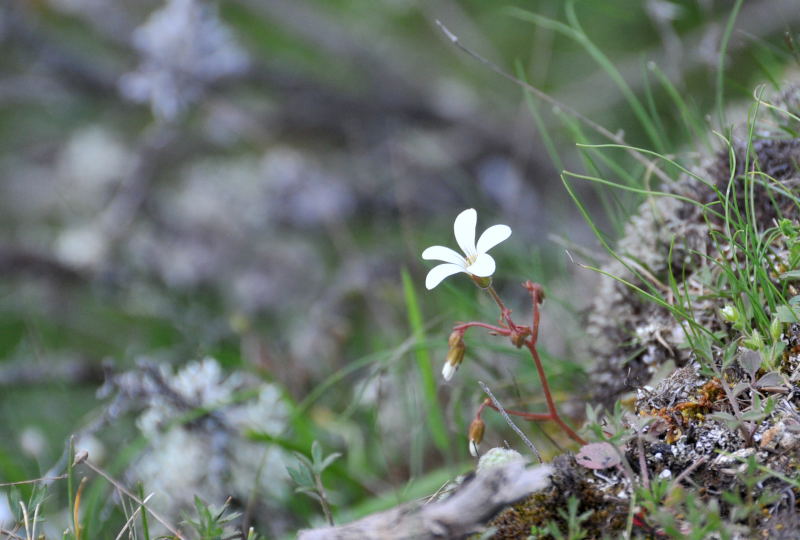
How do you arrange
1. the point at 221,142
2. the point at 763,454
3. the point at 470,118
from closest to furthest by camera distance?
1. the point at 763,454
2. the point at 470,118
3. the point at 221,142

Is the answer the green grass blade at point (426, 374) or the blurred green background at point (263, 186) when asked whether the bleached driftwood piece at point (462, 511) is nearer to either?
the green grass blade at point (426, 374)

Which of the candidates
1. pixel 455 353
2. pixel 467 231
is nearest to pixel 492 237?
pixel 467 231

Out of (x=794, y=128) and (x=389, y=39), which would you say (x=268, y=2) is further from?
(x=794, y=128)

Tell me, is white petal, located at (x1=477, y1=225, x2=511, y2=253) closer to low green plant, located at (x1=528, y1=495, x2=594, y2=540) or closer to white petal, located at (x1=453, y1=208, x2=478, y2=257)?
white petal, located at (x1=453, y1=208, x2=478, y2=257)

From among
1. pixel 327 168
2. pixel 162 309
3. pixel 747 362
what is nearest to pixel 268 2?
pixel 327 168

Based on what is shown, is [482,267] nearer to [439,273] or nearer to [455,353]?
[439,273]

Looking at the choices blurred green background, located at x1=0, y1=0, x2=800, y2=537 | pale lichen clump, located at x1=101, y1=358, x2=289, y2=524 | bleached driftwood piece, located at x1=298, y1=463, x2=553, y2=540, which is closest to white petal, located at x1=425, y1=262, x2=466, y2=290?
bleached driftwood piece, located at x1=298, y1=463, x2=553, y2=540

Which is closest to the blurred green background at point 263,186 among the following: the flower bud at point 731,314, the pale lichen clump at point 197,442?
the pale lichen clump at point 197,442
